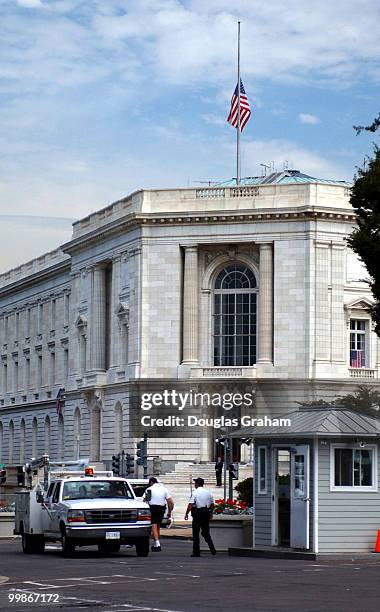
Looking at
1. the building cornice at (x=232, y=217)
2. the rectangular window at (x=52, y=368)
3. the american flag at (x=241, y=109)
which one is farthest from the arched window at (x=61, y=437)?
the american flag at (x=241, y=109)

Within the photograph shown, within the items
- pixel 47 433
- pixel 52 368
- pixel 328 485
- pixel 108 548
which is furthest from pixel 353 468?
pixel 47 433

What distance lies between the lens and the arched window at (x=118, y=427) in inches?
3691

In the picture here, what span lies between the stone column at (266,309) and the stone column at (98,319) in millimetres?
12569

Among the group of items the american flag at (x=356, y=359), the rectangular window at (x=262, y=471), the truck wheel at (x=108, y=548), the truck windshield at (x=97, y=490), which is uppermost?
the american flag at (x=356, y=359)

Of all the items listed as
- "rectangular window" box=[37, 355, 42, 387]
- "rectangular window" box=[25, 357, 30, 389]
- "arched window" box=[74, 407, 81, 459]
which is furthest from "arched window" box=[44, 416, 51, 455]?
"arched window" box=[74, 407, 81, 459]

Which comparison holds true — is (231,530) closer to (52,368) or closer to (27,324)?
(52,368)

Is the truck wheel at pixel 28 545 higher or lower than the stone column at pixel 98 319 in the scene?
lower

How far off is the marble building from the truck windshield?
49.8 metres

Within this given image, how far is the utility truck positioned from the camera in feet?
115

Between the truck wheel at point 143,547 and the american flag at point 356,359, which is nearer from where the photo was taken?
the truck wheel at point 143,547

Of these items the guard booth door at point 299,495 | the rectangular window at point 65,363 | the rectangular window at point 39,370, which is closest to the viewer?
the guard booth door at point 299,495

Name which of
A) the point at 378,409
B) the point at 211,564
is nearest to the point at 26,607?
the point at 211,564

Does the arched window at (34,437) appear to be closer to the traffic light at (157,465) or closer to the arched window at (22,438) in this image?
the arched window at (22,438)

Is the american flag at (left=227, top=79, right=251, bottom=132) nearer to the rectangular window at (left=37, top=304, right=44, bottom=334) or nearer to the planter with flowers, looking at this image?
the rectangular window at (left=37, top=304, right=44, bottom=334)
